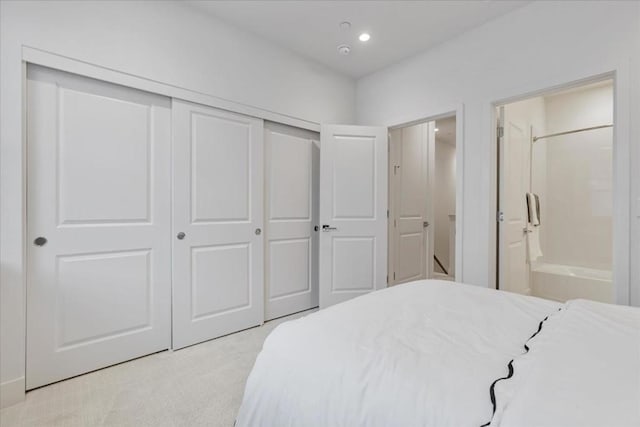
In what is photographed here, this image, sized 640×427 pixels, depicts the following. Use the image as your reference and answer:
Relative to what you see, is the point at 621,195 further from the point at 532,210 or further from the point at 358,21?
the point at 358,21

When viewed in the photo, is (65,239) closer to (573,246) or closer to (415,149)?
(415,149)

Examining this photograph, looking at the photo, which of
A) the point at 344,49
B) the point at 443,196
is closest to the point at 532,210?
the point at 443,196

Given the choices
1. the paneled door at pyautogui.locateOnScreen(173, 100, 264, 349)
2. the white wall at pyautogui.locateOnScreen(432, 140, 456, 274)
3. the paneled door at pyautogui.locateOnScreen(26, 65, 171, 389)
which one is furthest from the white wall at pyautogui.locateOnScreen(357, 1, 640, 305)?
the white wall at pyautogui.locateOnScreen(432, 140, 456, 274)

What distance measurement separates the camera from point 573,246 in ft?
12.8

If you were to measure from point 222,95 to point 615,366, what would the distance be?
2.78m

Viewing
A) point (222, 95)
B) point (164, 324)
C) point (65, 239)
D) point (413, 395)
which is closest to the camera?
point (413, 395)

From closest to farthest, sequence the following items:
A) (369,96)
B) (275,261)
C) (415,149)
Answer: (275,261)
(369,96)
(415,149)

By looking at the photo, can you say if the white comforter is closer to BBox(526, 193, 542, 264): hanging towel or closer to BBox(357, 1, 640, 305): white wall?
BBox(357, 1, 640, 305): white wall

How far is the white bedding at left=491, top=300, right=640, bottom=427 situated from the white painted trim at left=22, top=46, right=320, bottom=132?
8.46 feet

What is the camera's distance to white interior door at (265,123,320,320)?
3037mm

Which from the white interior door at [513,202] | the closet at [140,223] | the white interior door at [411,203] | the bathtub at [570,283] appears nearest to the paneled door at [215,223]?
the closet at [140,223]

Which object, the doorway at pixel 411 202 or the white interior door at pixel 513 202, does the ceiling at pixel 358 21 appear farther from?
the doorway at pixel 411 202

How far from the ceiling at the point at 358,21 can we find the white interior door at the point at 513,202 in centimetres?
86

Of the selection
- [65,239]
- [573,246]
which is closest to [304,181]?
[65,239]
